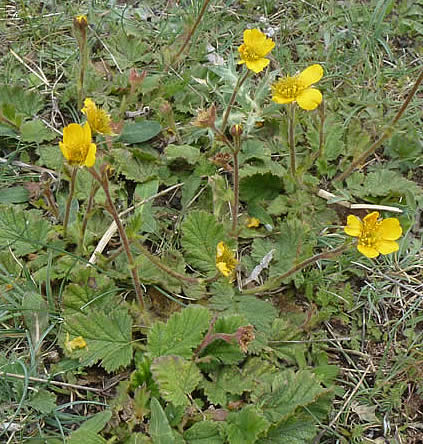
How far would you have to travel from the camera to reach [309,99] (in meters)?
2.11

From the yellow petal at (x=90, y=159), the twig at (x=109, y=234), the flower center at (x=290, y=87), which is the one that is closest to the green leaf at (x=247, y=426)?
the twig at (x=109, y=234)

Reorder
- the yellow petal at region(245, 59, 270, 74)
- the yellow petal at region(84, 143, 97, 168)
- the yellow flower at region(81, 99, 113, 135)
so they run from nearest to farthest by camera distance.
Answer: the yellow petal at region(84, 143, 97, 168)
the yellow flower at region(81, 99, 113, 135)
the yellow petal at region(245, 59, 270, 74)

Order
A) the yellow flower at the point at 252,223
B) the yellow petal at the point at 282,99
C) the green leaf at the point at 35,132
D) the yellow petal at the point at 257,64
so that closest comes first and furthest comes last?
1. the yellow petal at the point at 282,99
2. the yellow petal at the point at 257,64
3. the yellow flower at the point at 252,223
4. the green leaf at the point at 35,132

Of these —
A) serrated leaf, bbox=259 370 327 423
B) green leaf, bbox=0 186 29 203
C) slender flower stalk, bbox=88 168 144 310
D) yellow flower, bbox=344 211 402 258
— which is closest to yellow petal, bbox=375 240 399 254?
yellow flower, bbox=344 211 402 258

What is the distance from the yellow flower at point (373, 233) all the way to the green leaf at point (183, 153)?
83 cm

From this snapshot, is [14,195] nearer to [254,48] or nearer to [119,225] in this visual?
[119,225]

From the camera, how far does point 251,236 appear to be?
2.28m

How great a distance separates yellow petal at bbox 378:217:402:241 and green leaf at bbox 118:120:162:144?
1102mm

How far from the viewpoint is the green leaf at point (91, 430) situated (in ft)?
5.57

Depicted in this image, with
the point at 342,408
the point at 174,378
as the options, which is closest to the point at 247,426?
the point at 174,378

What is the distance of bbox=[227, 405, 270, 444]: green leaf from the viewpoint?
67.4 inches

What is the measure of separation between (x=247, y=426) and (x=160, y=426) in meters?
0.27

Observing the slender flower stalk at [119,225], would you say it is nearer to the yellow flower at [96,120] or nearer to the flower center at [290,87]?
the yellow flower at [96,120]

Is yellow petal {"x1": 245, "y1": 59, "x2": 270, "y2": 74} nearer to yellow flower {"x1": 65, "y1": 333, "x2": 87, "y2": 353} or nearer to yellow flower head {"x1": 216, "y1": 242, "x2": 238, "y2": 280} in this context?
yellow flower head {"x1": 216, "y1": 242, "x2": 238, "y2": 280}
